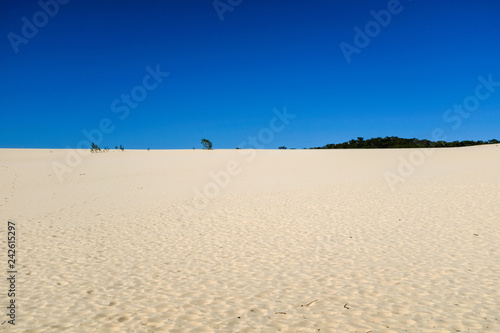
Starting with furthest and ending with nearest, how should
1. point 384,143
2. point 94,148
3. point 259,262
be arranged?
point 384,143 → point 94,148 → point 259,262

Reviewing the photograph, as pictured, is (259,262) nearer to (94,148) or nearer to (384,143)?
(94,148)

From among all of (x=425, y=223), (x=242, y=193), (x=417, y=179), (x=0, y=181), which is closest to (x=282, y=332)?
(x=425, y=223)

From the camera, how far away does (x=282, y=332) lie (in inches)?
212

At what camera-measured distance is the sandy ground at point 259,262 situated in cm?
587

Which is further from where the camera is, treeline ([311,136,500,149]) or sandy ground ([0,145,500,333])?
treeline ([311,136,500,149])

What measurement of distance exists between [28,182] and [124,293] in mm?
24060

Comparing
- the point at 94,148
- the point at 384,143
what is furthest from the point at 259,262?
the point at 384,143

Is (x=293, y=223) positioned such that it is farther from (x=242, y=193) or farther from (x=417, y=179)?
(x=417, y=179)

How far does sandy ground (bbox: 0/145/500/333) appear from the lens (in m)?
5.87

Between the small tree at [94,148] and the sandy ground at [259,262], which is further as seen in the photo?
the small tree at [94,148]

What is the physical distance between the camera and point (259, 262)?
29.6 ft

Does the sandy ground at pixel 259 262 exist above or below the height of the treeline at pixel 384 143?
below

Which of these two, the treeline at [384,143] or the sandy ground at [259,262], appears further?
the treeline at [384,143]

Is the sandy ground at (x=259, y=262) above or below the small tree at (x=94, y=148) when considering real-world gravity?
below
